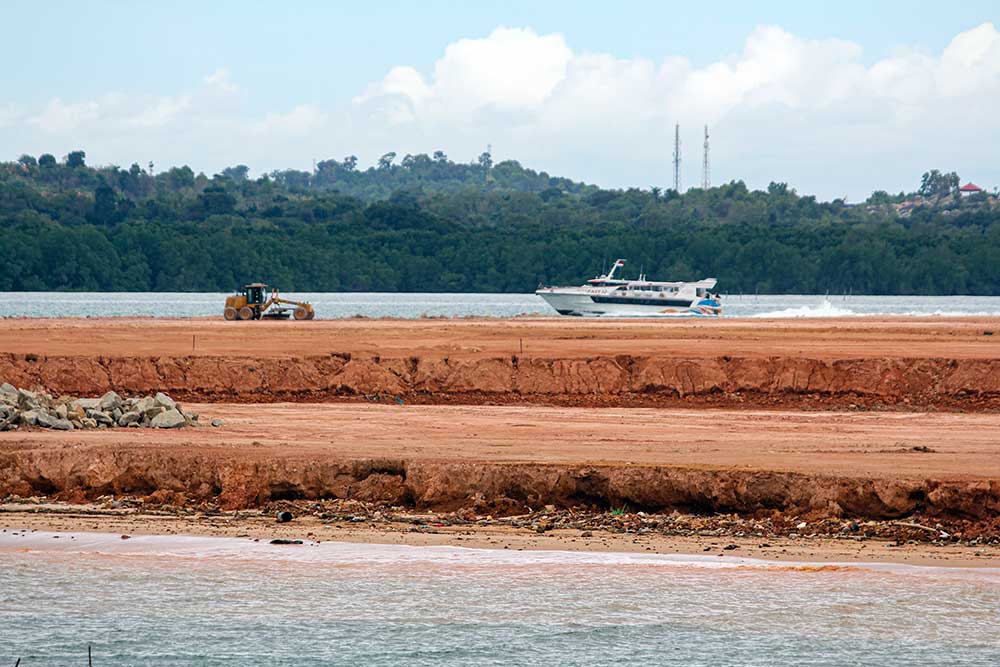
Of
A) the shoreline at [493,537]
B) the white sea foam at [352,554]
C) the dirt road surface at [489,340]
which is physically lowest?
the white sea foam at [352,554]

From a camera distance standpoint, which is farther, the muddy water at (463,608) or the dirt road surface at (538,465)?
the dirt road surface at (538,465)

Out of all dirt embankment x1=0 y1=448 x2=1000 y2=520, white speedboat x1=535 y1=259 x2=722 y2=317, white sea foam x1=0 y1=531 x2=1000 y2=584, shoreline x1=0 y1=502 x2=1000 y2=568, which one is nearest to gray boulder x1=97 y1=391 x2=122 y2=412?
dirt embankment x1=0 y1=448 x2=1000 y2=520

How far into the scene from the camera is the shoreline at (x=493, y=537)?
59.7ft

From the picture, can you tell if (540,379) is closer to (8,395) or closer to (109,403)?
(109,403)

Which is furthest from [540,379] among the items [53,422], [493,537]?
[493,537]

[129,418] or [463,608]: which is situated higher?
[129,418]

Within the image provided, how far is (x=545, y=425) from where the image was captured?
90.7 feet

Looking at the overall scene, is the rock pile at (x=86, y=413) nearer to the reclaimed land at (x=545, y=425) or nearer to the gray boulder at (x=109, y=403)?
the gray boulder at (x=109, y=403)

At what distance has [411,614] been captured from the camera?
16953 mm

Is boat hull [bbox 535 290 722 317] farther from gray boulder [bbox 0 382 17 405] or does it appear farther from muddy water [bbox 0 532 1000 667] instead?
muddy water [bbox 0 532 1000 667]

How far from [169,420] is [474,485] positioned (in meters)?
7.47

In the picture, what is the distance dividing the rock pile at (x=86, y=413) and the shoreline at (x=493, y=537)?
4.31 meters

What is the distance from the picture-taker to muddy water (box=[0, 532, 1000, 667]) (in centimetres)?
1556

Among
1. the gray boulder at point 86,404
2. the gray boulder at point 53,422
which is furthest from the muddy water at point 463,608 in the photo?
the gray boulder at point 86,404
